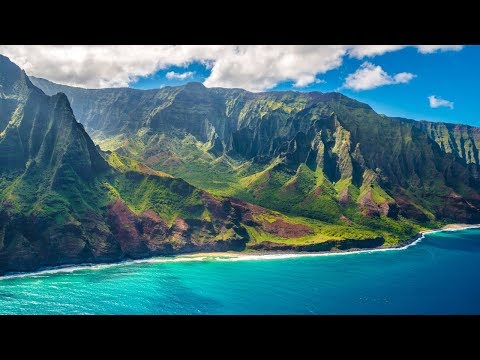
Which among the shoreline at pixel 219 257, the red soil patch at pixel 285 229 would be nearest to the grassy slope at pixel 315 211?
the red soil patch at pixel 285 229

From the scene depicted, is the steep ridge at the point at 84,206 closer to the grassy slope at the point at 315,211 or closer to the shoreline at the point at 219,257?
the shoreline at the point at 219,257

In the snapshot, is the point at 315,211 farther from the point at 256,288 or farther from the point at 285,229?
the point at 256,288

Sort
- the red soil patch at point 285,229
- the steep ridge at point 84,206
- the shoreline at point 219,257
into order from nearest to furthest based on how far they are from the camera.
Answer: the shoreline at point 219,257 → the steep ridge at point 84,206 → the red soil patch at point 285,229

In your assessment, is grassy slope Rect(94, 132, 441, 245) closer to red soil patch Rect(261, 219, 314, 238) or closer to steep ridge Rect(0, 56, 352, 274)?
red soil patch Rect(261, 219, 314, 238)

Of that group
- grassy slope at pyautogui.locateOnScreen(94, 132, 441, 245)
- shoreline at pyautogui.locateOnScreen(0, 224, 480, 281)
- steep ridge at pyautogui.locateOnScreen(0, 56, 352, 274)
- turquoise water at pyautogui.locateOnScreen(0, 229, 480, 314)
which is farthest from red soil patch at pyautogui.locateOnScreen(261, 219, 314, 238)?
turquoise water at pyautogui.locateOnScreen(0, 229, 480, 314)

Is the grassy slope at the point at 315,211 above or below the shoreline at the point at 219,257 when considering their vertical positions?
above

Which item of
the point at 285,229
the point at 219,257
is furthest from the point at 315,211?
the point at 219,257
